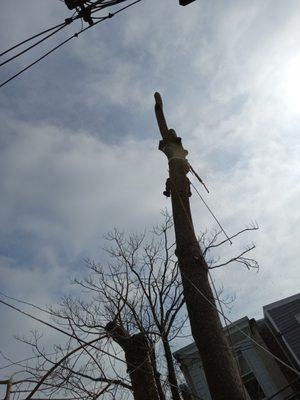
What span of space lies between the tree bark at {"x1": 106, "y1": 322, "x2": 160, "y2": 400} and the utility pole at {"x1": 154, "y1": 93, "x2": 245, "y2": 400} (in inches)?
34.0

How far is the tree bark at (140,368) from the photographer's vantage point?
4.16 meters

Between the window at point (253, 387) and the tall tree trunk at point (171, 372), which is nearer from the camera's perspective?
the tall tree trunk at point (171, 372)

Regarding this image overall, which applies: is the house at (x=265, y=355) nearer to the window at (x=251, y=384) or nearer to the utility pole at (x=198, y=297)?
the window at (x=251, y=384)

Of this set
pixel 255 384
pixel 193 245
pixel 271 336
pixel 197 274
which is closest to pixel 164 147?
pixel 193 245

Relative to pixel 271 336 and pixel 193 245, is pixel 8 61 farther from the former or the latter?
pixel 271 336

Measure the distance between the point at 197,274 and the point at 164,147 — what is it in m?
2.24

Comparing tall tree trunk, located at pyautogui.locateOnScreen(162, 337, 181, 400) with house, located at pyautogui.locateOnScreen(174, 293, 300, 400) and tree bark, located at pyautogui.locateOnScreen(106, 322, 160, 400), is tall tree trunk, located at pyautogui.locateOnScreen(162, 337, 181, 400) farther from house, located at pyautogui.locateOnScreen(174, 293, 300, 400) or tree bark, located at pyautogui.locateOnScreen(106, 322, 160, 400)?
tree bark, located at pyautogui.locateOnScreen(106, 322, 160, 400)

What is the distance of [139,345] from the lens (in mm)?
4715

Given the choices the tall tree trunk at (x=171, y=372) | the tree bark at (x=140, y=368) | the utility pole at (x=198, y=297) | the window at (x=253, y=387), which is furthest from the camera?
the window at (x=253, y=387)

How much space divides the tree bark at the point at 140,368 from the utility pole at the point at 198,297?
863mm

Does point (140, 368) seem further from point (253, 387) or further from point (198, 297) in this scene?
point (253, 387)

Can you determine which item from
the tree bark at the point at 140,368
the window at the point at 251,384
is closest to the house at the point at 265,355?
the window at the point at 251,384

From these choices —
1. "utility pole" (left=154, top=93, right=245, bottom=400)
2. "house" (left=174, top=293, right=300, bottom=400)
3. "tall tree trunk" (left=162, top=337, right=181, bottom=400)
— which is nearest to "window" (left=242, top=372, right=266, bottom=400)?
"house" (left=174, top=293, right=300, bottom=400)

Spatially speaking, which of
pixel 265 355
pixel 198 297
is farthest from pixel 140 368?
pixel 265 355
